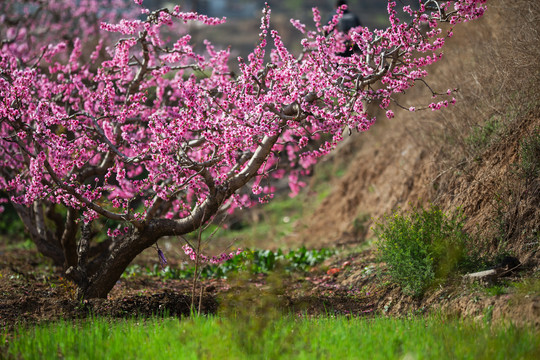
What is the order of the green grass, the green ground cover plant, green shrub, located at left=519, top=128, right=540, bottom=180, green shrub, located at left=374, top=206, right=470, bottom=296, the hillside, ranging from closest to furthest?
the green grass
green shrub, located at left=374, top=206, right=470, bottom=296
the hillside
green shrub, located at left=519, top=128, right=540, bottom=180
the green ground cover plant

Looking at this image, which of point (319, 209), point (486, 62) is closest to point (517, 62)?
point (486, 62)

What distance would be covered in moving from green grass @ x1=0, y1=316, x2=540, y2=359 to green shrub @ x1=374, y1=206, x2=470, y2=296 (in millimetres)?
948

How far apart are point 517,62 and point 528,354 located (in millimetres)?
4587

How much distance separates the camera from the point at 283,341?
4992mm

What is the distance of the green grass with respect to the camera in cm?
464

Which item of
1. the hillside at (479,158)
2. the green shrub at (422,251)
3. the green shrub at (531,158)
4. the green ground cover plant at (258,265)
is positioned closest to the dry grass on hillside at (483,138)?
the hillside at (479,158)

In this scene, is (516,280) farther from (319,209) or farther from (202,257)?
(319,209)

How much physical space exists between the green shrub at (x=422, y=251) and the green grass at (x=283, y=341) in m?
0.95

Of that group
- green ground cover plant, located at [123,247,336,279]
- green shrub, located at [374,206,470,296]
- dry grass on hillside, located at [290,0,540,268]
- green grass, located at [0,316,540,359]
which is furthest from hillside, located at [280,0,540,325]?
green ground cover plant, located at [123,247,336,279]

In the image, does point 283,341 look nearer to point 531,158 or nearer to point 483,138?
point 531,158

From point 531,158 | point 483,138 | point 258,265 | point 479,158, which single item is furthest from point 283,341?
point 258,265

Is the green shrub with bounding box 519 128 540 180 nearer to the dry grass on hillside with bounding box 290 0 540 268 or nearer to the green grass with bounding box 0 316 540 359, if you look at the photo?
the dry grass on hillside with bounding box 290 0 540 268

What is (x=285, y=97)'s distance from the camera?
23.0 feet

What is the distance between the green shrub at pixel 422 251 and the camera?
6543mm
